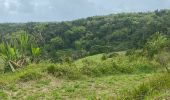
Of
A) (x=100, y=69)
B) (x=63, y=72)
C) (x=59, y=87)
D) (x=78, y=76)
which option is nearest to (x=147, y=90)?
(x=59, y=87)

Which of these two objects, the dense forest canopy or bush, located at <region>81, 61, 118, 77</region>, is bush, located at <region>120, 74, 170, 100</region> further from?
the dense forest canopy

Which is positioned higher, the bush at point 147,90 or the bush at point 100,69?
the bush at point 147,90

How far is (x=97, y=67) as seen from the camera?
17.5 meters

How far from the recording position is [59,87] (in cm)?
1372

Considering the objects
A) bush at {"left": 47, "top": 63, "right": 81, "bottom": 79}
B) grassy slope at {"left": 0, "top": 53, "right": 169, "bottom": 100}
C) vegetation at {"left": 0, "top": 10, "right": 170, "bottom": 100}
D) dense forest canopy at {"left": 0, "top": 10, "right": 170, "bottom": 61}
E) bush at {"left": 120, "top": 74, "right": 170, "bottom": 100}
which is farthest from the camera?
dense forest canopy at {"left": 0, "top": 10, "right": 170, "bottom": 61}

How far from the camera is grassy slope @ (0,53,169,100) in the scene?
1239 centimetres

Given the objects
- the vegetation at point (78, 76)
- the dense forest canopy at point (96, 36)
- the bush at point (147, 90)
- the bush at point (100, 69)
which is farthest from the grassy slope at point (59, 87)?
the dense forest canopy at point (96, 36)

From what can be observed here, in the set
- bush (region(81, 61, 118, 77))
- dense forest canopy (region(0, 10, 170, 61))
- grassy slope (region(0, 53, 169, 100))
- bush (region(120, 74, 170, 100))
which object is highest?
bush (region(120, 74, 170, 100))

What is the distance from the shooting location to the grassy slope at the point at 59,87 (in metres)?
12.4

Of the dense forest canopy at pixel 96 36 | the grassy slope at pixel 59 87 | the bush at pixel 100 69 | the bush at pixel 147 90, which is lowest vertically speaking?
the dense forest canopy at pixel 96 36

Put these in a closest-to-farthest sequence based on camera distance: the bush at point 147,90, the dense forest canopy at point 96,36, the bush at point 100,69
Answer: the bush at point 147,90, the bush at point 100,69, the dense forest canopy at point 96,36

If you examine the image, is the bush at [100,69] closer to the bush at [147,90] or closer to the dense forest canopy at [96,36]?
the bush at [147,90]

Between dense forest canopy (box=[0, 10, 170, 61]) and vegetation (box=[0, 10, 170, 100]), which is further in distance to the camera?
dense forest canopy (box=[0, 10, 170, 61])

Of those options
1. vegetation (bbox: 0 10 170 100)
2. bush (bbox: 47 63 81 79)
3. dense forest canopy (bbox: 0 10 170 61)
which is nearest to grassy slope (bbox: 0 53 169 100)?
vegetation (bbox: 0 10 170 100)
